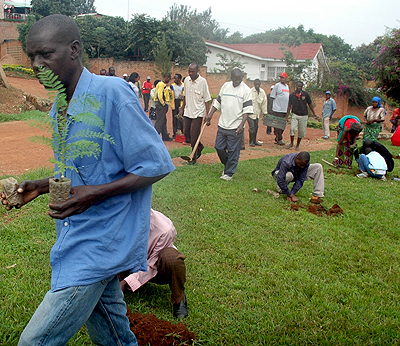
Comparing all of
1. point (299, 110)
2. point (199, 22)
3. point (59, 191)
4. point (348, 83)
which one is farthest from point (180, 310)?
point (199, 22)

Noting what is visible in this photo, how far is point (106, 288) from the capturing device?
2188 mm

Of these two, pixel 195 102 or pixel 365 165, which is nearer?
pixel 365 165

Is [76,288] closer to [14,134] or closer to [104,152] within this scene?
[104,152]

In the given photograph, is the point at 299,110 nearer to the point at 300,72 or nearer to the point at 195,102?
the point at 195,102

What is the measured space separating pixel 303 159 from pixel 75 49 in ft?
17.1

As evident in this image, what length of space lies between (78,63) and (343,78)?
26.9 m

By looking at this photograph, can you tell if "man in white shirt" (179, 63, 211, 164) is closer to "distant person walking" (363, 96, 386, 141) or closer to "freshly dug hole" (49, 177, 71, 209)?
"distant person walking" (363, 96, 386, 141)

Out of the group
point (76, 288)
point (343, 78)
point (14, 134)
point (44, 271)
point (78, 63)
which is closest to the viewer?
point (76, 288)

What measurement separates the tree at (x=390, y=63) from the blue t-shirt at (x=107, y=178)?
1572 cm

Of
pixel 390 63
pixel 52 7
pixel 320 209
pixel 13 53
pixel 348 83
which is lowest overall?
pixel 320 209

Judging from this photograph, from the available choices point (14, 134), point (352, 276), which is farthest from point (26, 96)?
point (352, 276)

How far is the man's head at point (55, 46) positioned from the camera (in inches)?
73.9

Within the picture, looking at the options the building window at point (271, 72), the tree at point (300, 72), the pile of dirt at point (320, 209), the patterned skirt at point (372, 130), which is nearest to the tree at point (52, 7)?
the building window at point (271, 72)

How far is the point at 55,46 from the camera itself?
6.17 feet
